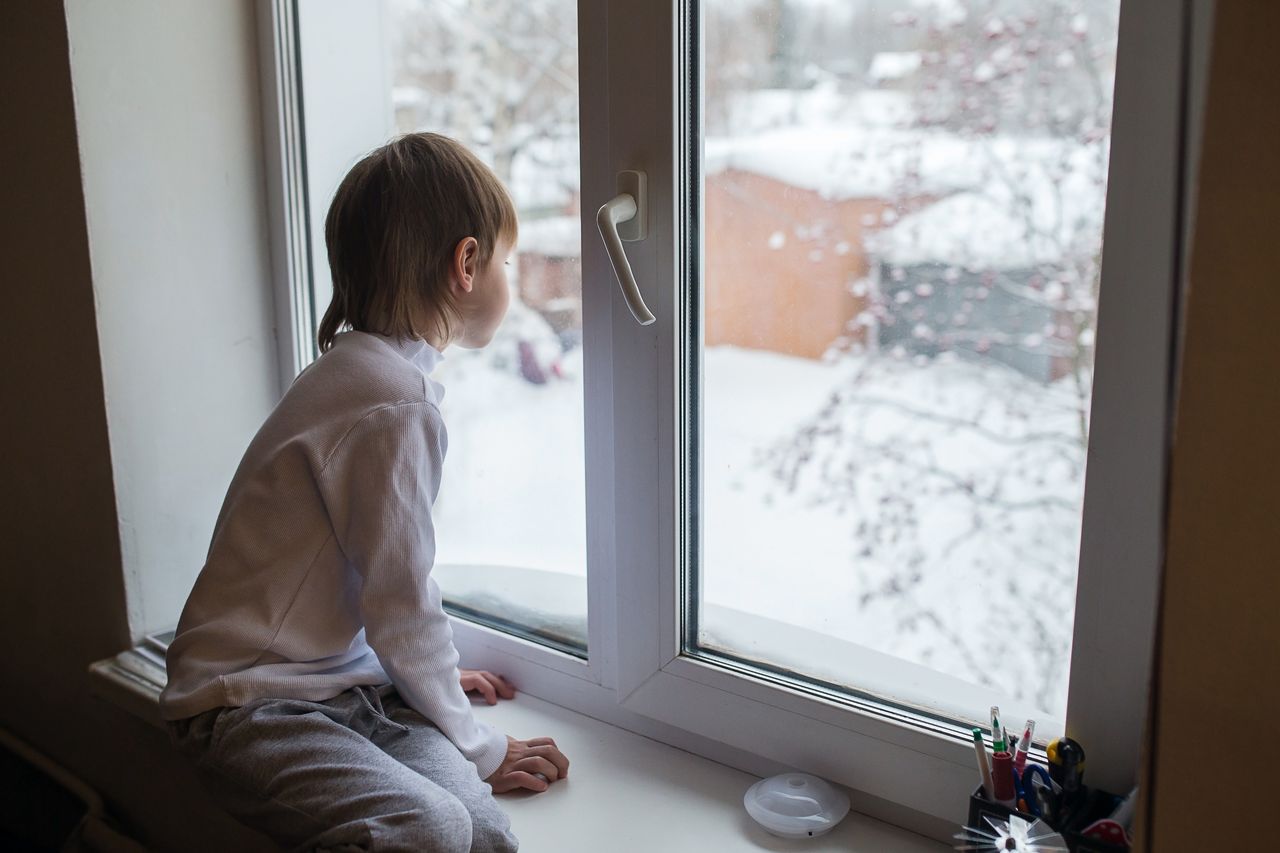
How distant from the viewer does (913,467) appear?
0.90 m

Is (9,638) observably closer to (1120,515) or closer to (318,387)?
(318,387)

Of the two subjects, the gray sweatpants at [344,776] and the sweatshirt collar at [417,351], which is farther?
the sweatshirt collar at [417,351]

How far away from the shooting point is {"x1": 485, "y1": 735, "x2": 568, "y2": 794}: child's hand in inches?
40.3

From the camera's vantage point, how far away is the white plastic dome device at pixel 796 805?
3.01ft

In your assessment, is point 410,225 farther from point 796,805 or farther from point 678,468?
point 796,805

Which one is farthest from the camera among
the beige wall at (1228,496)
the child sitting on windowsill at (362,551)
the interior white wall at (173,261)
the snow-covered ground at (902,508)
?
the interior white wall at (173,261)

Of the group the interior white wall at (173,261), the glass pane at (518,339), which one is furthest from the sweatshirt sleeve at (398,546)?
the interior white wall at (173,261)

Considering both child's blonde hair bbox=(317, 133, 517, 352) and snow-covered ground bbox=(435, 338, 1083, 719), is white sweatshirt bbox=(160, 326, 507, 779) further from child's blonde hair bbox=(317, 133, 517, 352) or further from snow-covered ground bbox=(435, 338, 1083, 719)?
snow-covered ground bbox=(435, 338, 1083, 719)

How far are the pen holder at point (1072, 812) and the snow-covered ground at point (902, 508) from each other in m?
0.09

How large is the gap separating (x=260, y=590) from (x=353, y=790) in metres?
0.23

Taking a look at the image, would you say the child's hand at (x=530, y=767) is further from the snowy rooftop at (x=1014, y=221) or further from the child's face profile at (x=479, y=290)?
the snowy rooftop at (x=1014, y=221)

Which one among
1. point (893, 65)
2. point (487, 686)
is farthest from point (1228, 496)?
point (487, 686)

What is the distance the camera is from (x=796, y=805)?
94 cm

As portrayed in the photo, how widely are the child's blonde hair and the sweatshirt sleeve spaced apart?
0.11 meters
